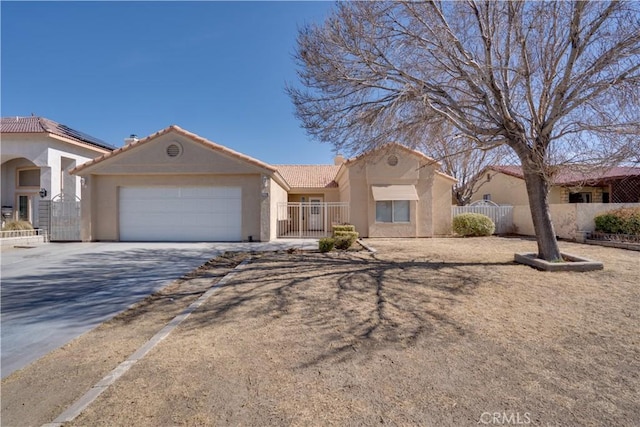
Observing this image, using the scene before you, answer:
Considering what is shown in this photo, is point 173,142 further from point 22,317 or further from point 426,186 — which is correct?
point 426,186

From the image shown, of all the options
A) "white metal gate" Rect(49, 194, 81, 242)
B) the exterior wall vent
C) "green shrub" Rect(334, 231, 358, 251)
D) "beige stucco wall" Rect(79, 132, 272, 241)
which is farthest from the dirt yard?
"white metal gate" Rect(49, 194, 81, 242)

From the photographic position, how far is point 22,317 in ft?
19.8

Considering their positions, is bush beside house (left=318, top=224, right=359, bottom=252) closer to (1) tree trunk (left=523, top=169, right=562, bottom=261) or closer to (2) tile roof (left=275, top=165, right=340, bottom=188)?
(1) tree trunk (left=523, top=169, right=562, bottom=261)

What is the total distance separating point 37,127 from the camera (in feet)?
75.8

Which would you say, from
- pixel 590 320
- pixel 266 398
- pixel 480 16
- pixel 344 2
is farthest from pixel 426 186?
pixel 266 398

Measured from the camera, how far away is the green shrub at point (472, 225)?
2050 centimetres

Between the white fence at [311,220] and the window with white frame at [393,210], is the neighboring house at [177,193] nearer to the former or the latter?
the window with white frame at [393,210]

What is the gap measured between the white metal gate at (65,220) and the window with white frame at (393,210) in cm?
1911

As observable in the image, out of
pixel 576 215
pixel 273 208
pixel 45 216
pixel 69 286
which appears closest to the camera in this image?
pixel 69 286

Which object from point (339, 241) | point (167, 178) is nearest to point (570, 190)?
point (339, 241)

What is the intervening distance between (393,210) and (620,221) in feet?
38.7

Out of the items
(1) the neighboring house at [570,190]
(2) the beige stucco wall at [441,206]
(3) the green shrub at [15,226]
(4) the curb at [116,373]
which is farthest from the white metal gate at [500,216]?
(3) the green shrub at [15,226]

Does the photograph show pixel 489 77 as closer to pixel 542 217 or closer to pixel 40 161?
pixel 542 217

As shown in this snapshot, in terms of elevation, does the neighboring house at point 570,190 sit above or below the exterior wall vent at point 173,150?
below
